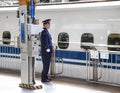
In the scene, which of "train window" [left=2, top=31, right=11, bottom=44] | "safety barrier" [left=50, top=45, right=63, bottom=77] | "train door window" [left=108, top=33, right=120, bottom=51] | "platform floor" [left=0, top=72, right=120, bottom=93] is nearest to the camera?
"platform floor" [left=0, top=72, right=120, bottom=93]

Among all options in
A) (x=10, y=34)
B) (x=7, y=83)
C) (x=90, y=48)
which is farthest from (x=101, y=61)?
(x=10, y=34)

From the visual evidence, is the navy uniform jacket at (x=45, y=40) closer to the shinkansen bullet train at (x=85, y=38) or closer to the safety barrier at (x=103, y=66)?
the shinkansen bullet train at (x=85, y=38)

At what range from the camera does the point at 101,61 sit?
384 inches

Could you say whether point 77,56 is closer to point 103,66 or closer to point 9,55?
point 103,66

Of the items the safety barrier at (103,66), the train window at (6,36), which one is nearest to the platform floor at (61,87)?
the safety barrier at (103,66)

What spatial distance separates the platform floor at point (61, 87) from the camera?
8789 mm

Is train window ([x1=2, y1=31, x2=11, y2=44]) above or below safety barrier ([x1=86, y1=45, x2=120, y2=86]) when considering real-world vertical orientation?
above

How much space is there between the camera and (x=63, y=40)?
1087 cm

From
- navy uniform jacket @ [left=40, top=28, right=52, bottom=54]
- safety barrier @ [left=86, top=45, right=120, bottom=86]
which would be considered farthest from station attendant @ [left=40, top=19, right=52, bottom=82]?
safety barrier @ [left=86, top=45, right=120, bottom=86]

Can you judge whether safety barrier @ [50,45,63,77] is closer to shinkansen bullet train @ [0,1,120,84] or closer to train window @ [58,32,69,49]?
shinkansen bullet train @ [0,1,120,84]

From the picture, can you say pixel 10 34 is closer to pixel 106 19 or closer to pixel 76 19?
pixel 76 19

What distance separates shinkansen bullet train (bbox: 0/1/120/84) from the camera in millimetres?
9438

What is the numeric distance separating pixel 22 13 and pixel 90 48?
103 inches

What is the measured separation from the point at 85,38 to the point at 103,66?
3.90 ft
